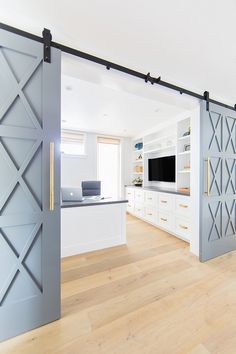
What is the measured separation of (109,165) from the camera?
5500 mm

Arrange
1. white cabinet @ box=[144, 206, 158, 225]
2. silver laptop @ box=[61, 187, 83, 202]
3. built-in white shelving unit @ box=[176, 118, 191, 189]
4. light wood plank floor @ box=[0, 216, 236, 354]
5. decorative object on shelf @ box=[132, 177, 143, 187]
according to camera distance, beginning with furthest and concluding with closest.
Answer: decorative object on shelf @ box=[132, 177, 143, 187], white cabinet @ box=[144, 206, 158, 225], built-in white shelving unit @ box=[176, 118, 191, 189], silver laptop @ box=[61, 187, 83, 202], light wood plank floor @ box=[0, 216, 236, 354]

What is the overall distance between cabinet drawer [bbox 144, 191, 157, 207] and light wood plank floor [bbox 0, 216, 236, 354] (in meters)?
1.53

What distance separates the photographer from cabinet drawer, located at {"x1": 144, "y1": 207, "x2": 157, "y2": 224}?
395 cm

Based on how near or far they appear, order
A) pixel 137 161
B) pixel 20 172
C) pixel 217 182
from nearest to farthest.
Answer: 1. pixel 20 172
2. pixel 217 182
3. pixel 137 161

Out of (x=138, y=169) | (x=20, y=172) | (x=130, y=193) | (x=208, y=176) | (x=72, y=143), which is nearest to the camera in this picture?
(x=20, y=172)

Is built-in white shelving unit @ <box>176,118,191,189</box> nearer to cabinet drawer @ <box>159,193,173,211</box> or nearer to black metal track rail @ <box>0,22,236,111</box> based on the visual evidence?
cabinet drawer @ <box>159,193,173,211</box>

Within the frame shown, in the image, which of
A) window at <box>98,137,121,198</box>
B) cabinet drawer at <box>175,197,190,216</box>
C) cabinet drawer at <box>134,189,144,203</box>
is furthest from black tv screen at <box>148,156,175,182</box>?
window at <box>98,137,121,198</box>

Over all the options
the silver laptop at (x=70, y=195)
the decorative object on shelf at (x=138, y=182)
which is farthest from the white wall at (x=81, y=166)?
the silver laptop at (x=70, y=195)

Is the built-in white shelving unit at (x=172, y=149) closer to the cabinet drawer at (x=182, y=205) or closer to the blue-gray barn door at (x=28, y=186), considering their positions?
the cabinet drawer at (x=182, y=205)

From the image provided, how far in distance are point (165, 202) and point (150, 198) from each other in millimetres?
541

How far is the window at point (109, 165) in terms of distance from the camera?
534 centimetres

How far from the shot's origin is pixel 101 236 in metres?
2.81

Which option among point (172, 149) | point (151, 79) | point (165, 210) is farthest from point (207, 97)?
point (165, 210)

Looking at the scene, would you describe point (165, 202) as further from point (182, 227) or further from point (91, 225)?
point (91, 225)
